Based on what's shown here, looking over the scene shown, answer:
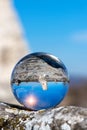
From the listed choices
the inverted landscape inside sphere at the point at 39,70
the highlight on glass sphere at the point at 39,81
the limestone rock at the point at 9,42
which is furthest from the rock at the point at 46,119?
the limestone rock at the point at 9,42

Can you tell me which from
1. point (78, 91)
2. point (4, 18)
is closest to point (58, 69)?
point (4, 18)

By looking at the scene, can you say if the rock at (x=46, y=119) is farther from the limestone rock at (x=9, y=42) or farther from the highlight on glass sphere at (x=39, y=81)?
the limestone rock at (x=9, y=42)

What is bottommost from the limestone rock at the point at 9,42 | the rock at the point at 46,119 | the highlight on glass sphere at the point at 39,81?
the rock at the point at 46,119

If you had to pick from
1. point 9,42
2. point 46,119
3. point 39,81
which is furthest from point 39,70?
point 9,42

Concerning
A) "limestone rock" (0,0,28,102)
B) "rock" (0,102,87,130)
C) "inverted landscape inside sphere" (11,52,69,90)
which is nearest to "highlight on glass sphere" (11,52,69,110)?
"inverted landscape inside sphere" (11,52,69,90)

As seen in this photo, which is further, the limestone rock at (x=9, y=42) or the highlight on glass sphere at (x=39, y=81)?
the limestone rock at (x=9, y=42)
